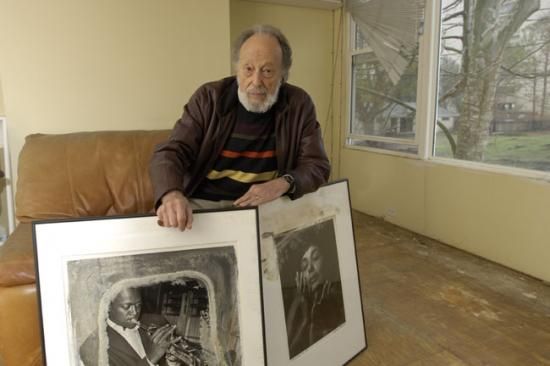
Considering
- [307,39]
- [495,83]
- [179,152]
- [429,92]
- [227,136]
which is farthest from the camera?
[307,39]

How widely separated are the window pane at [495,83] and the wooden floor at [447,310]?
29.9 inches

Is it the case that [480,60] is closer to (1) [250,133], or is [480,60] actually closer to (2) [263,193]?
(1) [250,133]

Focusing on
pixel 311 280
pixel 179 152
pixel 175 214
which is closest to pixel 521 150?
pixel 311 280

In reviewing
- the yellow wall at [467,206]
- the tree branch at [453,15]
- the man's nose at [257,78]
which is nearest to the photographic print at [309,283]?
the man's nose at [257,78]

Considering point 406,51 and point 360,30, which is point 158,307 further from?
point 360,30

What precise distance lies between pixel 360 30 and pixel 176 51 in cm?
187

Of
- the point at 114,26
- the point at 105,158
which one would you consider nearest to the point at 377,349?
the point at 105,158

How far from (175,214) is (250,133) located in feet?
1.87

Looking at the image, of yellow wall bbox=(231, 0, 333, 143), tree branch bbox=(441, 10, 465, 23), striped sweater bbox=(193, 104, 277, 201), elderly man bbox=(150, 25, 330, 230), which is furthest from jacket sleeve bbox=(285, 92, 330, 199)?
yellow wall bbox=(231, 0, 333, 143)

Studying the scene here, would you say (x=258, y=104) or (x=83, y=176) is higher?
(x=258, y=104)

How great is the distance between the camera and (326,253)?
150 cm

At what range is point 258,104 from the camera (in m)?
1.48

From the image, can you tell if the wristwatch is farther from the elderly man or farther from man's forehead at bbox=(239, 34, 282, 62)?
man's forehead at bbox=(239, 34, 282, 62)

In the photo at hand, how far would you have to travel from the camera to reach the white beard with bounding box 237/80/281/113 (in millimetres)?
1478
